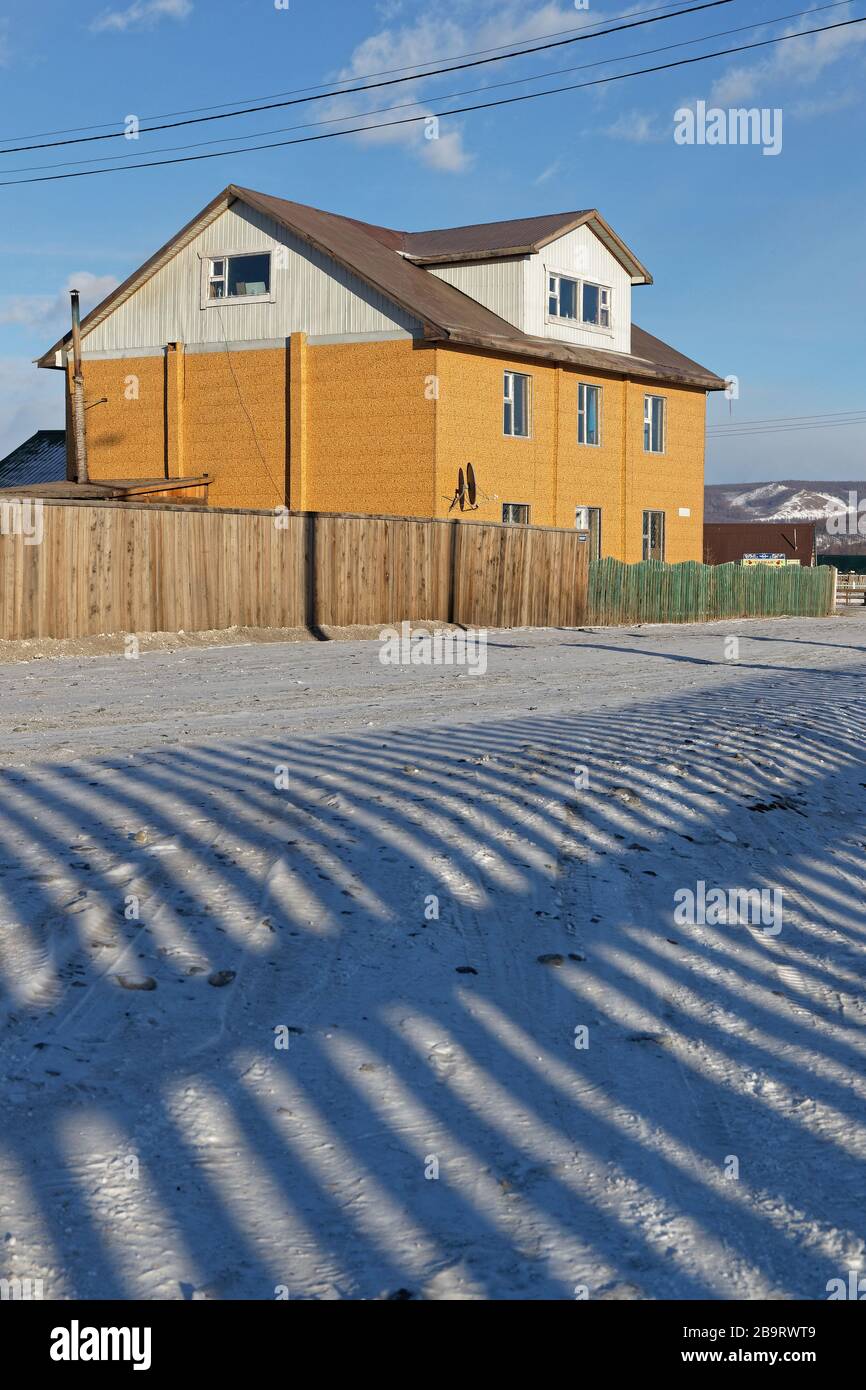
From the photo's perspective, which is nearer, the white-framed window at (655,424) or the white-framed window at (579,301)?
the white-framed window at (579,301)

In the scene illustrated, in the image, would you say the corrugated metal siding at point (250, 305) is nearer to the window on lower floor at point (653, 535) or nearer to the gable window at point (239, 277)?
the gable window at point (239, 277)

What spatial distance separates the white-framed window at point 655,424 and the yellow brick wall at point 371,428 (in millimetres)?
9044

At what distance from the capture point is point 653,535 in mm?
37000

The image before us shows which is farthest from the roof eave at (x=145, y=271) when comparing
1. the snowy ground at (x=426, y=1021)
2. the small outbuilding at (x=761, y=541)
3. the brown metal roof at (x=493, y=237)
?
the small outbuilding at (x=761, y=541)

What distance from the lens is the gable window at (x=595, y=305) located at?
34156mm

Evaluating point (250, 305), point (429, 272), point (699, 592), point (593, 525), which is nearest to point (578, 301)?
point (429, 272)

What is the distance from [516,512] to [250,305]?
7.93m

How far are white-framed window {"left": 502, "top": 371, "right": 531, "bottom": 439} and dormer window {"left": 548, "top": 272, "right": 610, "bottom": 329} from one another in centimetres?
227

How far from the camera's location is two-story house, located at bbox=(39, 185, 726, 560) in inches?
1178
